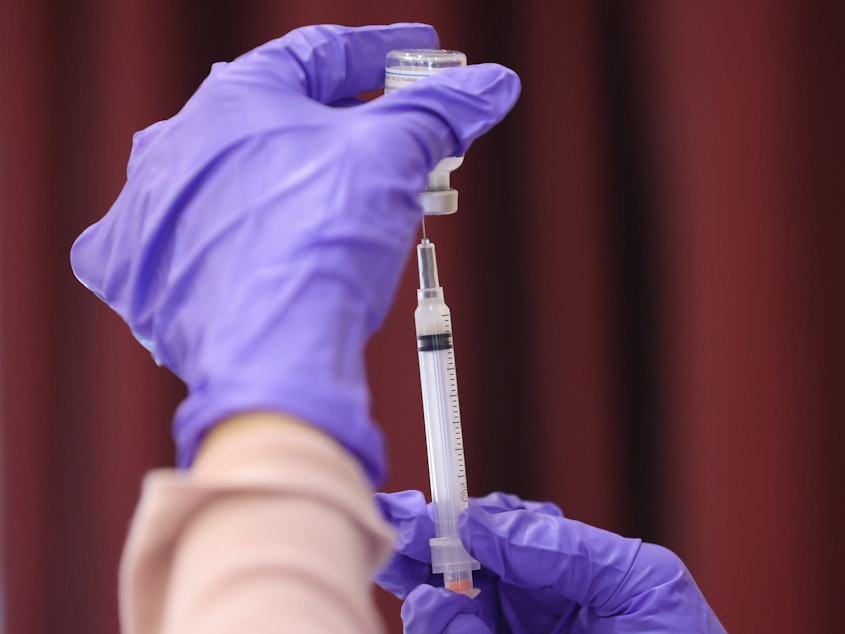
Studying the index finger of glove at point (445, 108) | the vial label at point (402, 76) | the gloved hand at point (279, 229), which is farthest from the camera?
the vial label at point (402, 76)

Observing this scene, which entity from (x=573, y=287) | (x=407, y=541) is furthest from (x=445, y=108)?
(x=573, y=287)

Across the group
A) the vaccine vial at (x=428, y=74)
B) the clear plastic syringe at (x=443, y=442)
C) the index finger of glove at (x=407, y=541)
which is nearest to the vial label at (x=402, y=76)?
the vaccine vial at (x=428, y=74)

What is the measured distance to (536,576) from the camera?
85 centimetres

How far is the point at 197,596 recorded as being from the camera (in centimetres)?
41

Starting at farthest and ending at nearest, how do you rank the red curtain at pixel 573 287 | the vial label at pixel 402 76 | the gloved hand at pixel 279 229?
the red curtain at pixel 573 287, the vial label at pixel 402 76, the gloved hand at pixel 279 229

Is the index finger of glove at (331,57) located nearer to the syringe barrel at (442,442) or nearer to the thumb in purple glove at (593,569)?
the syringe barrel at (442,442)

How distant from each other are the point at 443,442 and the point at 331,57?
1.31 feet

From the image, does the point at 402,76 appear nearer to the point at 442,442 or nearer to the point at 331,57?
the point at 331,57

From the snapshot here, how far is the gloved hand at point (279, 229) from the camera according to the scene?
1.68ft

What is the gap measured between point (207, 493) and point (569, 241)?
3.01ft

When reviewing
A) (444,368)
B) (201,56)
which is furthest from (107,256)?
(201,56)

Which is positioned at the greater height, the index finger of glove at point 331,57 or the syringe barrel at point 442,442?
the index finger of glove at point 331,57

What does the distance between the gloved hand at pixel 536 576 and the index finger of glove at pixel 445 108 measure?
1.21 ft

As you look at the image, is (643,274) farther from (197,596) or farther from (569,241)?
(197,596)
